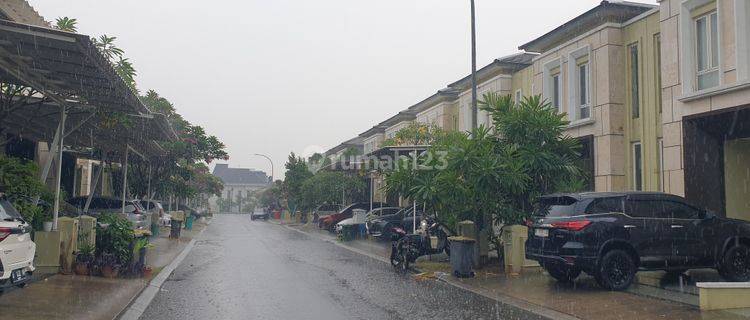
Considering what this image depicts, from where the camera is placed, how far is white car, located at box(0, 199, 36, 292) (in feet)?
24.2

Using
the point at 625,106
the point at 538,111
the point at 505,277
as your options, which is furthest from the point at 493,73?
the point at 505,277

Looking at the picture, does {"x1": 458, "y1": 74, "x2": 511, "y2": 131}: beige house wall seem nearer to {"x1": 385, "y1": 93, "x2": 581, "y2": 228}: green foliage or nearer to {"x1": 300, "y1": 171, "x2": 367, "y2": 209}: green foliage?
{"x1": 300, "y1": 171, "x2": 367, "y2": 209}: green foliage

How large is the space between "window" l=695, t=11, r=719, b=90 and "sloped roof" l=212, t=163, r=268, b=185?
148021 millimetres

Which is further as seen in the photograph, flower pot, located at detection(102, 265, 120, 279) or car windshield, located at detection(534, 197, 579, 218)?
flower pot, located at detection(102, 265, 120, 279)

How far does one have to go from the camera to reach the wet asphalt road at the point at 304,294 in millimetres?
8320

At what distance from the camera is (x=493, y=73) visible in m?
24.4

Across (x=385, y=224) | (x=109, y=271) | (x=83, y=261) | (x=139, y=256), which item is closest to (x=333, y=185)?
(x=385, y=224)

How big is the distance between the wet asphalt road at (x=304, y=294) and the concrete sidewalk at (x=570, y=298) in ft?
1.87

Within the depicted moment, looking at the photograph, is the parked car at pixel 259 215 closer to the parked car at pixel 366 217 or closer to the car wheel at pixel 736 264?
the parked car at pixel 366 217

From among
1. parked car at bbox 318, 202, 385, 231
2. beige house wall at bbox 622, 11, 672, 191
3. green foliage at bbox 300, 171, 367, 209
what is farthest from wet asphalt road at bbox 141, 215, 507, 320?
green foliage at bbox 300, 171, 367, 209

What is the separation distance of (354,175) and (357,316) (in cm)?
2796

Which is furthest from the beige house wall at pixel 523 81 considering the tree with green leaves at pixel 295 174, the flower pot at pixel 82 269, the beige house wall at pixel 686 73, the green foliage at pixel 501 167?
the tree with green leaves at pixel 295 174

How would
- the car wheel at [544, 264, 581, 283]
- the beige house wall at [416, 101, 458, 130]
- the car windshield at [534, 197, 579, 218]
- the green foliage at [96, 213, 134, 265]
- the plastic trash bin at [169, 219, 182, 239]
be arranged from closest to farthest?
1. the car windshield at [534, 197, 579, 218]
2. the car wheel at [544, 264, 581, 283]
3. the green foliage at [96, 213, 134, 265]
4. the plastic trash bin at [169, 219, 182, 239]
5. the beige house wall at [416, 101, 458, 130]

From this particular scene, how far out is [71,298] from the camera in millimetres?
8852
